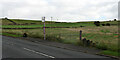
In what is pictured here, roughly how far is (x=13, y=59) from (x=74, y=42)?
740 centimetres

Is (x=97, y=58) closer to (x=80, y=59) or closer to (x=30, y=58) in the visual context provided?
(x=80, y=59)

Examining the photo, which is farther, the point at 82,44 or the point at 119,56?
the point at 82,44

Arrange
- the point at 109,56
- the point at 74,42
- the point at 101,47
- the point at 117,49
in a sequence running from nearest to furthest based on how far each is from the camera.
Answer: the point at 109,56, the point at 117,49, the point at 101,47, the point at 74,42

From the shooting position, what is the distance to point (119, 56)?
9250 millimetres

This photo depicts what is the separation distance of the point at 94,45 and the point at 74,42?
253cm

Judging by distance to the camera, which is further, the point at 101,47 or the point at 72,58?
the point at 101,47

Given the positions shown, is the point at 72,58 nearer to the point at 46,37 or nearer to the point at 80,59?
the point at 80,59

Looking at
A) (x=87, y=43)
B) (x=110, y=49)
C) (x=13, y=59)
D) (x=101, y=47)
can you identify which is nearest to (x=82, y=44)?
(x=87, y=43)

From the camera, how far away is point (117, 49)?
10.8 metres

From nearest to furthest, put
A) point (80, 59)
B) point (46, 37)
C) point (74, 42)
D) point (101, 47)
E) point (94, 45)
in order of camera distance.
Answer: point (80, 59) < point (101, 47) < point (94, 45) < point (74, 42) < point (46, 37)

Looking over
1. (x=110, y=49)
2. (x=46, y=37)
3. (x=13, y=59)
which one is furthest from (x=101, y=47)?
(x=46, y=37)

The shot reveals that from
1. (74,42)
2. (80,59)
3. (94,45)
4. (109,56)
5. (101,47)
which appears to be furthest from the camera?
(74,42)

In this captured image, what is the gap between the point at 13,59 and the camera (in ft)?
28.7

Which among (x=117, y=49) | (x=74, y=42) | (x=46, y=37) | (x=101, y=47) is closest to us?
(x=117, y=49)
